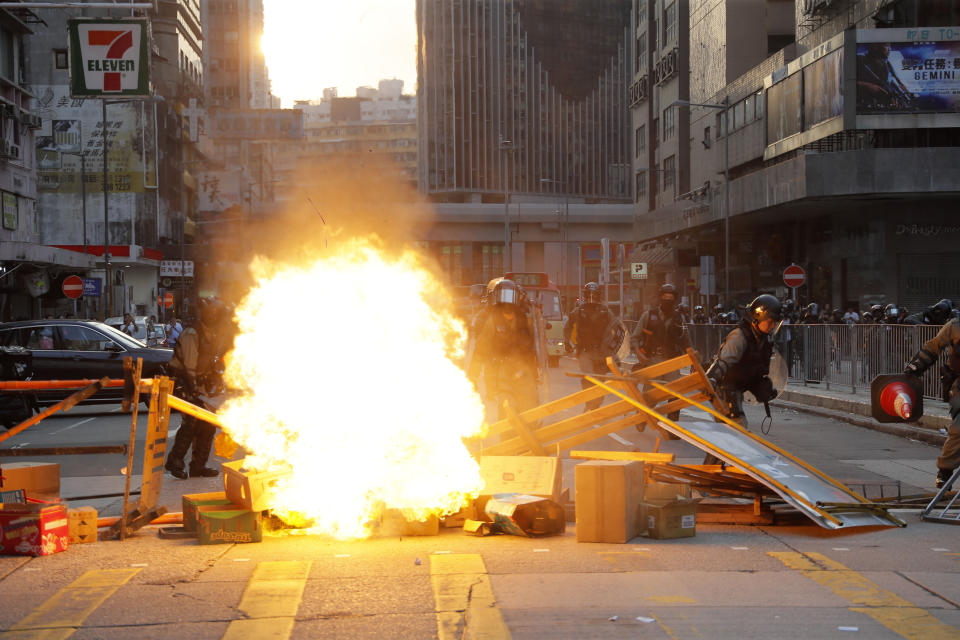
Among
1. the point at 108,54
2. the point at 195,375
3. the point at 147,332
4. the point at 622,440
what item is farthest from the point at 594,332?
the point at 147,332

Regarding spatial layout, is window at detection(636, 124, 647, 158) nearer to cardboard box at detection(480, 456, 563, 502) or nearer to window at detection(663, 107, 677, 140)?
window at detection(663, 107, 677, 140)

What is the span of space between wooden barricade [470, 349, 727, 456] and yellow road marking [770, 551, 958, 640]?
1924 mm

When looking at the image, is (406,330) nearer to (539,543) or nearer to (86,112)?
(539,543)

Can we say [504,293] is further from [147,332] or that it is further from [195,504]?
[147,332]

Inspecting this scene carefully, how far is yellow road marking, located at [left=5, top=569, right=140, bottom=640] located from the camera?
5.25 m

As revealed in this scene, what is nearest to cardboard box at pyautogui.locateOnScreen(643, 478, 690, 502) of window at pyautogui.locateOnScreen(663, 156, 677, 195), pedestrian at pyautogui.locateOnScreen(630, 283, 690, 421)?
pedestrian at pyautogui.locateOnScreen(630, 283, 690, 421)

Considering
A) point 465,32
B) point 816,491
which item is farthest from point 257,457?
point 465,32

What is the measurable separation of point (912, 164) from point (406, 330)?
32.4m

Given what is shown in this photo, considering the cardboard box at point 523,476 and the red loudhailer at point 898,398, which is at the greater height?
the red loudhailer at point 898,398

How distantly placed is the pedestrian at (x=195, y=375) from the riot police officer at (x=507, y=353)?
293 cm

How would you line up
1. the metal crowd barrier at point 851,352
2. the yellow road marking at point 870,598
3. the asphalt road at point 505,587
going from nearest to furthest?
the yellow road marking at point 870,598 → the asphalt road at point 505,587 → the metal crowd barrier at point 851,352

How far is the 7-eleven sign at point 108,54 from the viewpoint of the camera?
17469mm

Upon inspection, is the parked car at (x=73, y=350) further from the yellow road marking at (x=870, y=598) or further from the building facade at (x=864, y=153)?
the building facade at (x=864, y=153)

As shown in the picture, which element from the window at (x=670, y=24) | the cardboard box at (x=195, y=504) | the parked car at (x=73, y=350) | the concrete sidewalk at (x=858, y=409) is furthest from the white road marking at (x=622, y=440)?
the window at (x=670, y=24)
